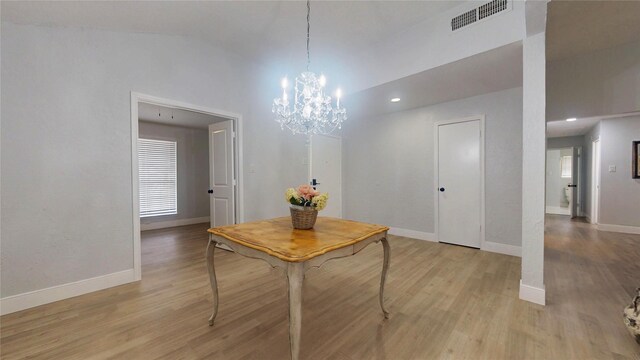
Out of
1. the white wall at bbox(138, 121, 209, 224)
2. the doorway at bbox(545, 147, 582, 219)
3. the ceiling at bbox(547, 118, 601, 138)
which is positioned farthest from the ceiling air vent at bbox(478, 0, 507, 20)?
the doorway at bbox(545, 147, 582, 219)

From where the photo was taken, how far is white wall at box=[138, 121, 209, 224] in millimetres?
5848

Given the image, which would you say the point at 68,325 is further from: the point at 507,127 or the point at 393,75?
the point at 507,127

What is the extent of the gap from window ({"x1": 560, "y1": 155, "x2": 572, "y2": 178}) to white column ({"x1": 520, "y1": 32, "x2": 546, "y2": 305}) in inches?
303

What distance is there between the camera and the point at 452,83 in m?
3.26

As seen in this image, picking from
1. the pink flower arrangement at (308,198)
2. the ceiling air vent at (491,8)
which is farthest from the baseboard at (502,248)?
the pink flower arrangement at (308,198)

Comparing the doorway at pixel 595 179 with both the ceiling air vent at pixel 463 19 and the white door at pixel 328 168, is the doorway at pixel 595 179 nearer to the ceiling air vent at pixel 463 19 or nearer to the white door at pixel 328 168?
the ceiling air vent at pixel 463 19

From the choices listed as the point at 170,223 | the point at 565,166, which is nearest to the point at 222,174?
the point at 170,223

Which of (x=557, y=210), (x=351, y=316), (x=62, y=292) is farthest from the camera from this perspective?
(x=557, y=210)

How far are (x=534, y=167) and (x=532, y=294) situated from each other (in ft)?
3.72

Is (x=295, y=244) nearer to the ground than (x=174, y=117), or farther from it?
nearer to the ground

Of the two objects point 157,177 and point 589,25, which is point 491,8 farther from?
point 157,177

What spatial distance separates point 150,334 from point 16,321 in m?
1.20

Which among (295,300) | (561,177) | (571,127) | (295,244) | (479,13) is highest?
(479,13)

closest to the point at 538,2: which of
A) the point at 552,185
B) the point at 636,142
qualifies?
the point at 636,142
